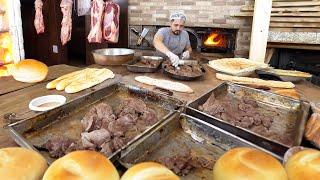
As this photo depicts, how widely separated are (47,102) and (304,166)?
1.69 meters

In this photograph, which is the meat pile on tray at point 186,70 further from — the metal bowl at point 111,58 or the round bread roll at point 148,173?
the round bread roll at point 148,173

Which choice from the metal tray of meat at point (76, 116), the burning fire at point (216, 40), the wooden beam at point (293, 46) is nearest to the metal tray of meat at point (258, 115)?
the metal tray of meat at point (76, 116)

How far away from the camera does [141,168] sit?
822mm

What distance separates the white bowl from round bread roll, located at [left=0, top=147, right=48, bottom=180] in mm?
882

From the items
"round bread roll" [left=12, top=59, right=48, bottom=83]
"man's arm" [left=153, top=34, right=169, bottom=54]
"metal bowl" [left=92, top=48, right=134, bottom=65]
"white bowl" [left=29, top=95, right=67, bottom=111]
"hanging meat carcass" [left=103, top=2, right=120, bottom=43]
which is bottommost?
"white bowl" [left=29, top=95, right=67, bottom=111]

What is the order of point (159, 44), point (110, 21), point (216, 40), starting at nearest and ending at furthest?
point (159, 44) → point (110, 21) → point (216, 40)

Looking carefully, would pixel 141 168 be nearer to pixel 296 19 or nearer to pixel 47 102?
pixel 47 102

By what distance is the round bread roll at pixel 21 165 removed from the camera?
817mm

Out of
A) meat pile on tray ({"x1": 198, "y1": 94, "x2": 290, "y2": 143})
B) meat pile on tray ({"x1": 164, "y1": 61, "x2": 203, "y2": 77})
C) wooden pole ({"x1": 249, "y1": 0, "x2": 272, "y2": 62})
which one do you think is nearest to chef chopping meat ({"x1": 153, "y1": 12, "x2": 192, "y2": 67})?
wooden pole ({"x1": 249, "y1": 0, "x2": 272, "y2": 62})

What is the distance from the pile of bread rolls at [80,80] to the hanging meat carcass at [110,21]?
4.56 feet

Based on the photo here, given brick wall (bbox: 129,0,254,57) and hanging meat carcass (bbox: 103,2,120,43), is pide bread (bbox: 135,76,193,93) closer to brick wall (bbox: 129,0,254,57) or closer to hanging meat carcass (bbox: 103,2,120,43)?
hanging meat carcass (bbox: 103,2,120,43)

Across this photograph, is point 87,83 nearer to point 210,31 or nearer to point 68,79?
point 68,79

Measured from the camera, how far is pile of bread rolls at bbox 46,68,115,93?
6.99ft

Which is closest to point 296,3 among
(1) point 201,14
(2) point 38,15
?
(1) point 201,14
